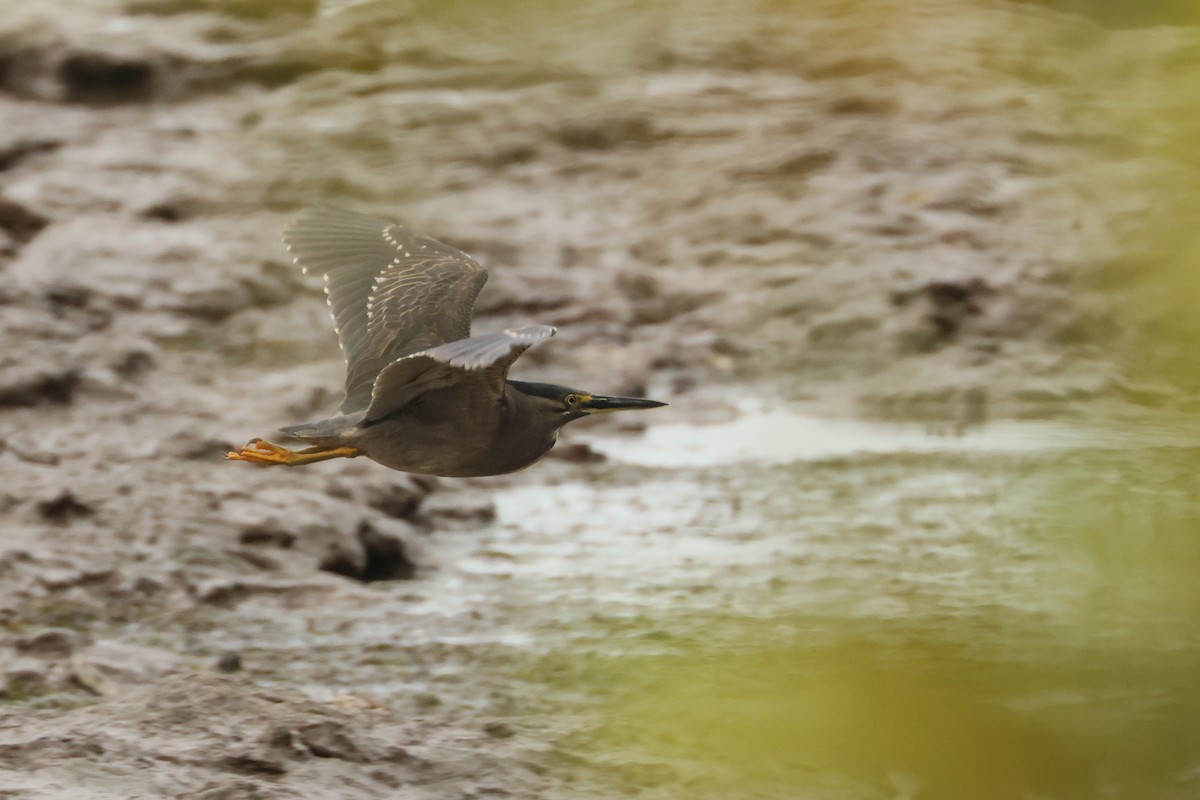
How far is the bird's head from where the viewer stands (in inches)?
160

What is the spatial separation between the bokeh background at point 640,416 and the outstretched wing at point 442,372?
637 mm

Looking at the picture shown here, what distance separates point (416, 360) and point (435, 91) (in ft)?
21.5

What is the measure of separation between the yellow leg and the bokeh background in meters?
0.68

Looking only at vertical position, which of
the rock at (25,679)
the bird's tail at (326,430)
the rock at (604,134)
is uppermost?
the rock at (604,134)

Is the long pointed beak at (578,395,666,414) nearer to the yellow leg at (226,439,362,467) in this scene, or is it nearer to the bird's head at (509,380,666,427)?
the bird's head at (509,380,666,427)

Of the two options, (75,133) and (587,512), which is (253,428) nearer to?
(587,512)

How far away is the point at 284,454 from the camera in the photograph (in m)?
4.04

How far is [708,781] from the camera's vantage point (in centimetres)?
343

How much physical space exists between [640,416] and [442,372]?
4.06m

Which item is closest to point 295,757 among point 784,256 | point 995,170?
point 784,256

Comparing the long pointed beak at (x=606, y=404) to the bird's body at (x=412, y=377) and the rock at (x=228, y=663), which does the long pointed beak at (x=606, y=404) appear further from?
the rock at (x=228, y=663)

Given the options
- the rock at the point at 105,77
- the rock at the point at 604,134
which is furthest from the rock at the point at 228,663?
the rock at the point at 105,77

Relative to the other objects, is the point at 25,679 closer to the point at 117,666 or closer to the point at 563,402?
the point at 117,666

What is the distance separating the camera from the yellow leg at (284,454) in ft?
12.9
